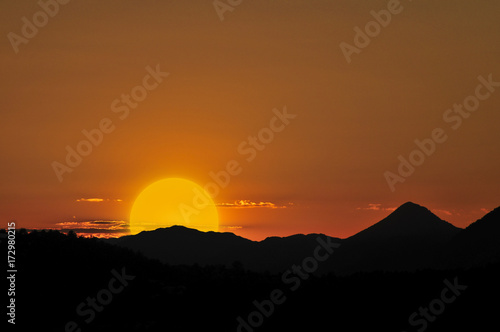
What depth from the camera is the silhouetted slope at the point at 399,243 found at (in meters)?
77.6

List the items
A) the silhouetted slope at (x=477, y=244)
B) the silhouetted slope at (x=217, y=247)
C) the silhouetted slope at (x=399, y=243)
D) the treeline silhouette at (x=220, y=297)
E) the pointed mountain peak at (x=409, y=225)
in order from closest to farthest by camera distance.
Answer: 1. the treeline silhouette at (x=220, y=297)
2. the silhouetted slope at (x=477, y=244)
3. the silhouetted slope at (x=399, y=243)
4. the silhouetted slope at (x=217, y=247)
5. the pointed mountain peak at (x=409, y=225)

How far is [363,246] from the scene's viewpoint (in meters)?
87.9

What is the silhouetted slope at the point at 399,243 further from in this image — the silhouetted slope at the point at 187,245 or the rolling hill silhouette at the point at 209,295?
the rolling hill silhouette at the point at 209,295

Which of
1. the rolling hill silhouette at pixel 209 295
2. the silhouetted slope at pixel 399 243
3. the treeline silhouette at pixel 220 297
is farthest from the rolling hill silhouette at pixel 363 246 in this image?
the treeline silhouette at pixel 220 297

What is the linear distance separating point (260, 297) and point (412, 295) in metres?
9.54

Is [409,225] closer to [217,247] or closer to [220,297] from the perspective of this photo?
[217,247]

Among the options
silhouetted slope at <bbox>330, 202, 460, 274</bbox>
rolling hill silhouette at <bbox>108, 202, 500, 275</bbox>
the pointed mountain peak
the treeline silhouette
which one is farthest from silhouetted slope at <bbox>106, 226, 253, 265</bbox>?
the treeline silhouette

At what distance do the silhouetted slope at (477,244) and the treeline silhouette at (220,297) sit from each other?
946 inches

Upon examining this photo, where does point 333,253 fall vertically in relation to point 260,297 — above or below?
above

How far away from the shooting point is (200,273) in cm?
4484

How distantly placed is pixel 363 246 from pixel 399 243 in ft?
16.9

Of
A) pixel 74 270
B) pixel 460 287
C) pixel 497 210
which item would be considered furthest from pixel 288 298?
pixel 497 210

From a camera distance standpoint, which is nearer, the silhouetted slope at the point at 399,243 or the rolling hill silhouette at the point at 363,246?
the rolling hill silhouette at the point at 363,246

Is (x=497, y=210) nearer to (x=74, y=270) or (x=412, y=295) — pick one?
(x=412, y=295)
